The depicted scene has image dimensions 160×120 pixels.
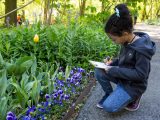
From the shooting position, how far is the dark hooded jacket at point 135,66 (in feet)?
11.1

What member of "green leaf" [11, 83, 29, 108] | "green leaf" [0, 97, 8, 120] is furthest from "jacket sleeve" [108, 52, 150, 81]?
"green leaf" [0, 97, 8, 120]

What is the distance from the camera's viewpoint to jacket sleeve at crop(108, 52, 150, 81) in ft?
11.1

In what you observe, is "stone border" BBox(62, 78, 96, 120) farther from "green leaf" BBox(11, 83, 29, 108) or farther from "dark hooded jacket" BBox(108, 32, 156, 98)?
"dark hooded jacket" BBox(108, 32, 156, 98)

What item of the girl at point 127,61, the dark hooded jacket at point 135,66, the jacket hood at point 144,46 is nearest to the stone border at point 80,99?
the girl at point 127,61

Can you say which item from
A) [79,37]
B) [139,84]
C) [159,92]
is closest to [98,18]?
[79,37]

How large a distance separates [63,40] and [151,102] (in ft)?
6.26

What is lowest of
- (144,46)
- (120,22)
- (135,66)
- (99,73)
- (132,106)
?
(132,106)

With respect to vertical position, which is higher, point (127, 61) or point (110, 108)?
point (127, 61)

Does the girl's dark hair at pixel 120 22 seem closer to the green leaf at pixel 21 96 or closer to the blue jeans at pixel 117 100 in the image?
the blue jeans at pixel 117 100

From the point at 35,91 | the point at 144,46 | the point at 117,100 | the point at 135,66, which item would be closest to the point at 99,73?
the point at 117,100

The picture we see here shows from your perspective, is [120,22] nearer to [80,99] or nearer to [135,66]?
[135,66]

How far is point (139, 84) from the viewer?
3.56 metres

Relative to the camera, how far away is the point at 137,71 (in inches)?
134

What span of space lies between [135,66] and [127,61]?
0.13 m
